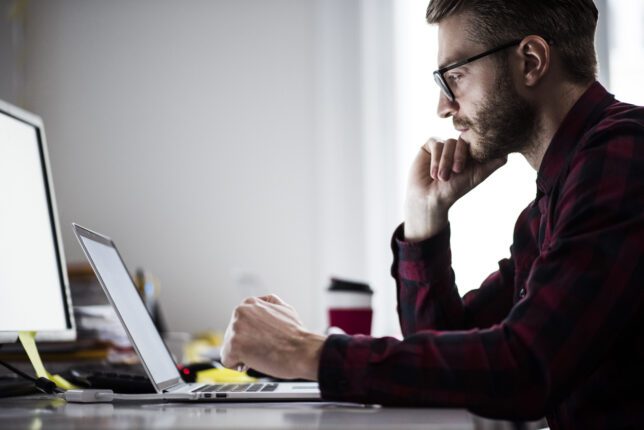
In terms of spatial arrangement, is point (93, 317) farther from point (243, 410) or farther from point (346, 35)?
point (346, 35)

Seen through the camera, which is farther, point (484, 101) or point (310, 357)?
point (484, 101)

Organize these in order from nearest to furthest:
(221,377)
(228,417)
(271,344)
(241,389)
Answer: (228,417) → (271,344) → (241,389) → (221,377)

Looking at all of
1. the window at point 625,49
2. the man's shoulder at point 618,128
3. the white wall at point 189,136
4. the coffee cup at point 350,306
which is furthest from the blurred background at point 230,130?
the man's shoulder at point 618,128

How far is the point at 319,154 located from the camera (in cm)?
330

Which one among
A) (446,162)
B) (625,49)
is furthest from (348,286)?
(625,49)

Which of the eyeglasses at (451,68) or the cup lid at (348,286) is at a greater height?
the eyeglasses at (451,68)

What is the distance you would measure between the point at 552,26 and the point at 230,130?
7.69 feet

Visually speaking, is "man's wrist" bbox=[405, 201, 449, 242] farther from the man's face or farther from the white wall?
the white wall

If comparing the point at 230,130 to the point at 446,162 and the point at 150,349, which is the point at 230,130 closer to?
the point at 446,162

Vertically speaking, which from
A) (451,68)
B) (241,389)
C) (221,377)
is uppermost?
(451,68)

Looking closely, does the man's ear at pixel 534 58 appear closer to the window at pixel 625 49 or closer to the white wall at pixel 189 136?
the window at pixel 625 49

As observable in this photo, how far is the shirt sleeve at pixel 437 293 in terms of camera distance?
1.32 m

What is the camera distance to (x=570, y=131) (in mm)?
1107

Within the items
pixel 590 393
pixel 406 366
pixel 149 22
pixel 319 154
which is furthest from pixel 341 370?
pixel 149 22
